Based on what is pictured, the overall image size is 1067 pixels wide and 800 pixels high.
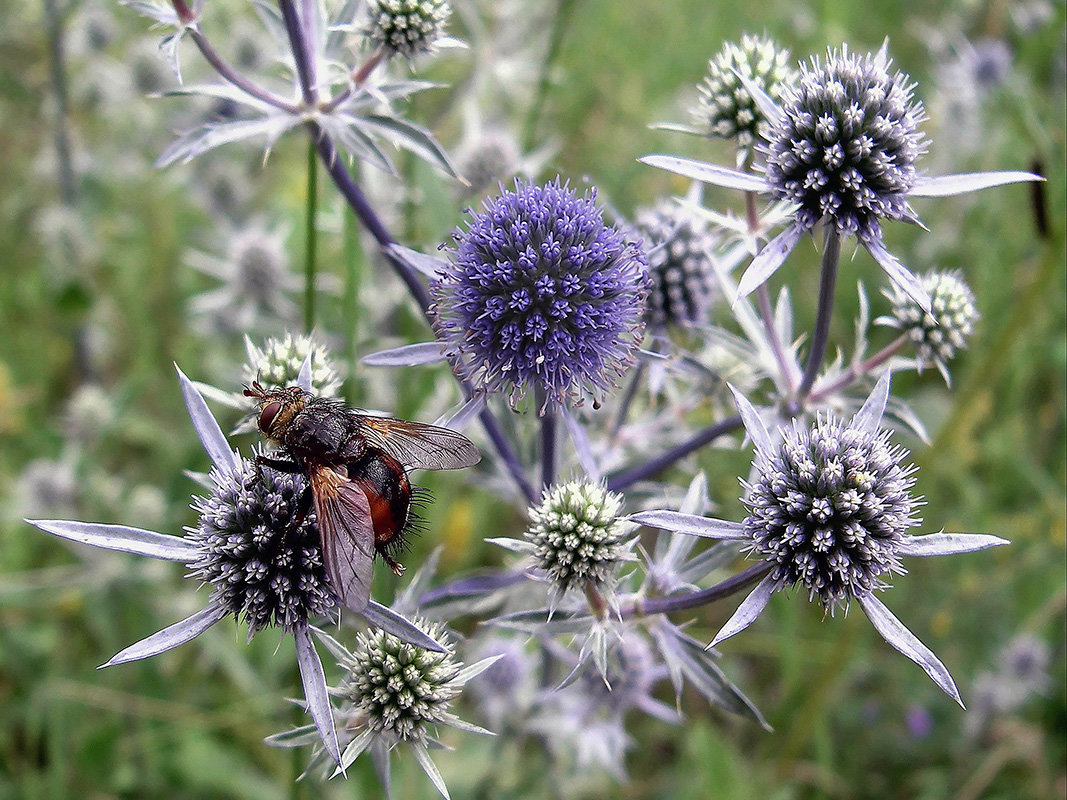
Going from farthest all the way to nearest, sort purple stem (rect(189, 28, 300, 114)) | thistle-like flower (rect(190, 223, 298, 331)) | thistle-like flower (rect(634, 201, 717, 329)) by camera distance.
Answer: thistle-like flower (rect(190, 223, 298, 331))
thistle-like flower (rect(634, 201, 717, 329))
purple stem (rect(189, 28, 300, 114))

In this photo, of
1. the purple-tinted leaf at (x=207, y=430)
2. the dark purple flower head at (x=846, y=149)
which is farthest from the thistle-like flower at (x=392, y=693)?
the dark purple flower head at (x=846, y=149)

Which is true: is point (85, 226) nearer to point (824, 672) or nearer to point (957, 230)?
point (824, 672)

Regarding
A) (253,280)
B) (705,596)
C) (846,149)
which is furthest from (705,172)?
(253,280)

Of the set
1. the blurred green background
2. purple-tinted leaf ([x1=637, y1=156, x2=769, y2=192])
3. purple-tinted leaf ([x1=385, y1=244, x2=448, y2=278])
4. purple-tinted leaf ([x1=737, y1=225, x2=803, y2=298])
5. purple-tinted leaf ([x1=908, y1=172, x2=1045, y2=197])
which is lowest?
the blurred green background

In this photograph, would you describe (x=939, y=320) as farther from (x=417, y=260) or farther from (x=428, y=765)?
(x=428, y=765)

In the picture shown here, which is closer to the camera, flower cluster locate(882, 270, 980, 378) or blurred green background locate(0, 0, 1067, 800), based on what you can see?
flower cluster locate(882, 270, 980, 378)

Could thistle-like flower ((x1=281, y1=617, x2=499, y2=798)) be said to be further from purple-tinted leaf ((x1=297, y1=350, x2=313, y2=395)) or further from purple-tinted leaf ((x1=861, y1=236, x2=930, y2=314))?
purple-tinted leaf ((x1=861, y1=236, x2=930, y2=314))

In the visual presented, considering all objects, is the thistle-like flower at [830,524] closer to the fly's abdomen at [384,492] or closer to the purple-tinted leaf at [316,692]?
the fly's abdomen at [384,492]

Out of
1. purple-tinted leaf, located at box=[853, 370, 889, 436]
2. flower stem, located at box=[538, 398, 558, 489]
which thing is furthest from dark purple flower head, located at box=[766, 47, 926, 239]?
flower stem, located at box=[538, 398, 558, 489]

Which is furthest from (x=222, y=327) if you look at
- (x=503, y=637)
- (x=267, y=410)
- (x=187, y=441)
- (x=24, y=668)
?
(x=267, y=410)
